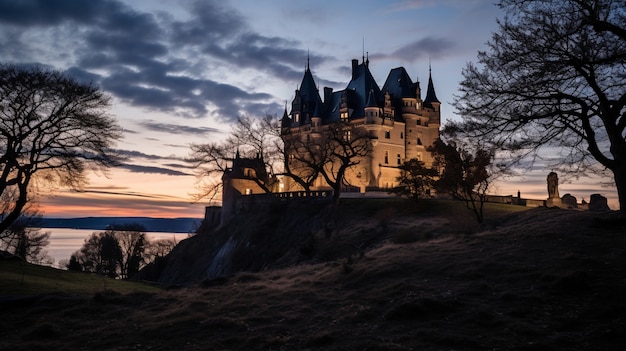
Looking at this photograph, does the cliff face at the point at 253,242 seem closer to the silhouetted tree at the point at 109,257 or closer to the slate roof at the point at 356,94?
the silhouetted tree at the point at 109,257

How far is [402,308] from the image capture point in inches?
545

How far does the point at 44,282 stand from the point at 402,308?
17699 millimetres

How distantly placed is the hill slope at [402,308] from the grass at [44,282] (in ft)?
10.1

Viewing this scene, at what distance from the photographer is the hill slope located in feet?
39.2

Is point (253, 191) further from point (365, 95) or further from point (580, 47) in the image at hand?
point (580, 47)

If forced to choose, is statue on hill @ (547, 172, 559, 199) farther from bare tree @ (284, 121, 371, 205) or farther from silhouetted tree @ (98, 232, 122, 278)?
silhouetted tree @ (98, 232, 122, 278)

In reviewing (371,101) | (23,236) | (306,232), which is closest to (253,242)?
(306,232)

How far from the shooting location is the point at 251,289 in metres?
19.8

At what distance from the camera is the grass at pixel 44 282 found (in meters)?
20.5

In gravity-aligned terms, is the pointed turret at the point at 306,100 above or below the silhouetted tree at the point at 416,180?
above

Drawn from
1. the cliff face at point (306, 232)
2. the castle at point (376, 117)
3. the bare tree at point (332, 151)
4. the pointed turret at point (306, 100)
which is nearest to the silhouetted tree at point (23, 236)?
the cliff face at point (306, 232)

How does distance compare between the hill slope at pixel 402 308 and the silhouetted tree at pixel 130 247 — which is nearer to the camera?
the hill slope at pixel 402 308

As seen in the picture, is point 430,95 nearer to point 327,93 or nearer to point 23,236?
point 327,93

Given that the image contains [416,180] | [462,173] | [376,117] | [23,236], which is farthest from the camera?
[376,117]
